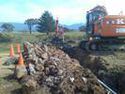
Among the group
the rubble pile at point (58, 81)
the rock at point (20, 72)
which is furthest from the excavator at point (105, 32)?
the rock at point (20, 72)

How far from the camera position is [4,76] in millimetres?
17594

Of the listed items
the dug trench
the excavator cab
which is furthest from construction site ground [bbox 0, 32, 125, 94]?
the excavator cab

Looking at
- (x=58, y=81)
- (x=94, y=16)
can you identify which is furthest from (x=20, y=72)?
(x=94, y=16)

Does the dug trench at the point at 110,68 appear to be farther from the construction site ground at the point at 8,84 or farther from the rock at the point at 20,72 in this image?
the construction site ground at the point at 8,84

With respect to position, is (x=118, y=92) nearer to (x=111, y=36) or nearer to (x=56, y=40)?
(x=111, y=36)

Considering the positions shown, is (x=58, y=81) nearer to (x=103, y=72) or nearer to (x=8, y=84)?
(x=8, y=84)

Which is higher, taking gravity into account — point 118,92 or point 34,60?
point 34,60

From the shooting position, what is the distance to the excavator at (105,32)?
27.5m

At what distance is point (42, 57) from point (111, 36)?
31.2 feet

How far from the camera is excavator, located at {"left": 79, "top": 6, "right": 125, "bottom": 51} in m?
27.5

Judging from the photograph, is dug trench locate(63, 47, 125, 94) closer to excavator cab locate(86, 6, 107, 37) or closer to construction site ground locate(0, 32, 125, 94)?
construction site ground locate(0, 32, 125, 94)

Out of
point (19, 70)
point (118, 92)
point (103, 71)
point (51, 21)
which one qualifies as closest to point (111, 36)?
point (103, 71)

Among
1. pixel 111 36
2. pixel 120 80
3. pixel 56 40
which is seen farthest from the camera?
pixel 56 40

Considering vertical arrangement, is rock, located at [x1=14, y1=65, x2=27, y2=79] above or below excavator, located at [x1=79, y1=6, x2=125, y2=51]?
below
